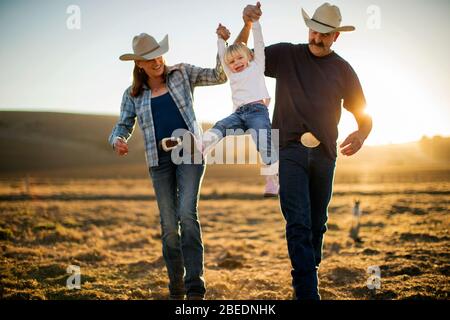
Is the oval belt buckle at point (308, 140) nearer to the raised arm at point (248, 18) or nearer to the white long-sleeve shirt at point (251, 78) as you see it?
the white long-sleeve shirt at point (251, 78)

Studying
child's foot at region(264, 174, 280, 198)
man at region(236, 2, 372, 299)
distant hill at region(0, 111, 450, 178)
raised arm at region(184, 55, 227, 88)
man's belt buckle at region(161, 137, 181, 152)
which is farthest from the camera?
distant hill at region(0, 111, 450, 178)

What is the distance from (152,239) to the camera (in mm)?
13633

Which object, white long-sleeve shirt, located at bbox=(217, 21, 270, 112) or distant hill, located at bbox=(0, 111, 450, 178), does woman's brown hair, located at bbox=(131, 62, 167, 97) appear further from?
distant hill, located at bbox=(0, 111, 450, 178)

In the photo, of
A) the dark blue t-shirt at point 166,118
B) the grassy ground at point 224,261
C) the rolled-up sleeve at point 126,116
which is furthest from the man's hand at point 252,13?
the grassy ground at point 224,261

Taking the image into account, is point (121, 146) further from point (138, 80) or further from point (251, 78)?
point (251, 78)

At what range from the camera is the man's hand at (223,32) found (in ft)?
15.0

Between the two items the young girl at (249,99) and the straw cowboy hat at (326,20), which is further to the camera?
the young girl at (249,99)

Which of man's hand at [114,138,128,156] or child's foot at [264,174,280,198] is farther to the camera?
man's hand at [114,138,128,156]

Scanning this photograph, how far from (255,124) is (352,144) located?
98 cm

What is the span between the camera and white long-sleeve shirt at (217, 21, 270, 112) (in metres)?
4.31

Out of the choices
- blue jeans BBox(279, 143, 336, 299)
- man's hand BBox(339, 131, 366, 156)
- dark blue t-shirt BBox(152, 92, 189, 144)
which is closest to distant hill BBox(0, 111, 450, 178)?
dark blue t-shirt BBox(152, 92, 189, 144)

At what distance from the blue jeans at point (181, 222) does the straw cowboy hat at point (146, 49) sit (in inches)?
41.4

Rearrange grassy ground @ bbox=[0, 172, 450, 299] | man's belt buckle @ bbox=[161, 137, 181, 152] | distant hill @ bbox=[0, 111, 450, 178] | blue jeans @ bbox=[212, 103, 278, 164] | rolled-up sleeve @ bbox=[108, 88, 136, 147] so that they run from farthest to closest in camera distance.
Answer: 1. distant hill @ bbox=[0, 111, 450, 178]
2. grassy ground @ bbox=[0, 172, 450, 299]
3. rolled-up sleeve @ bbox=[108, 88, 136, 147]
4. man's belt buckle @ bbox=[161, 137, 181, 152]
5. blue jeans @ bbox=[212, 103, 278, 164]
